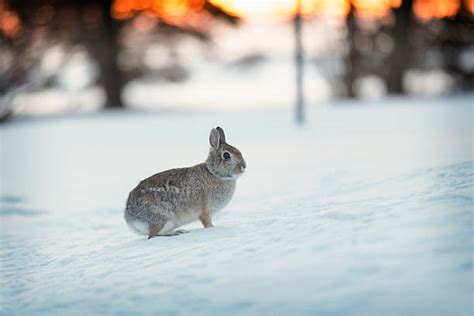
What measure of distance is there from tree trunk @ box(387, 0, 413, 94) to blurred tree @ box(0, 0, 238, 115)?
8.05 metres

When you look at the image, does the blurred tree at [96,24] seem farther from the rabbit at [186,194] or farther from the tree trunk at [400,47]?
the rabbit at [186,194]

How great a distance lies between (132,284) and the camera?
4.38 metres

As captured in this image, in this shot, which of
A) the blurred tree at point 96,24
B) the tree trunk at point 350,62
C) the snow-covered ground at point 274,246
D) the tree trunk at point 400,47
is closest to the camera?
the snow-covered ground at point 274,246

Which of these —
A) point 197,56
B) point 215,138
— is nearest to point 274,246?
point 215,138

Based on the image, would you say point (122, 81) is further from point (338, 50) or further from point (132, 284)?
point (132, 284)

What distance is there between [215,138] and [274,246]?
5.03 feet

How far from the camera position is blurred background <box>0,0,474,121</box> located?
24.9 metres

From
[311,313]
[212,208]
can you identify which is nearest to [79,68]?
[212,208]

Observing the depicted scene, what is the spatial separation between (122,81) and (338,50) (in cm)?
1011

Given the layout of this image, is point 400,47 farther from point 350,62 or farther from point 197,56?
point 197,56

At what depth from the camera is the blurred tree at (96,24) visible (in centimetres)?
2477

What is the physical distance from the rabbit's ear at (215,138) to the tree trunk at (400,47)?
2466 centimetres

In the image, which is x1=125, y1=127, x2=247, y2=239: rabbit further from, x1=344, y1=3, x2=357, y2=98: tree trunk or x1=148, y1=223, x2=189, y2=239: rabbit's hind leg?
x1=344, y1=3, x2=357, y2=98: tree trunk

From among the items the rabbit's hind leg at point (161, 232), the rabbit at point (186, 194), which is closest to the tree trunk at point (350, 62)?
the rabbit at point (186, 194)
